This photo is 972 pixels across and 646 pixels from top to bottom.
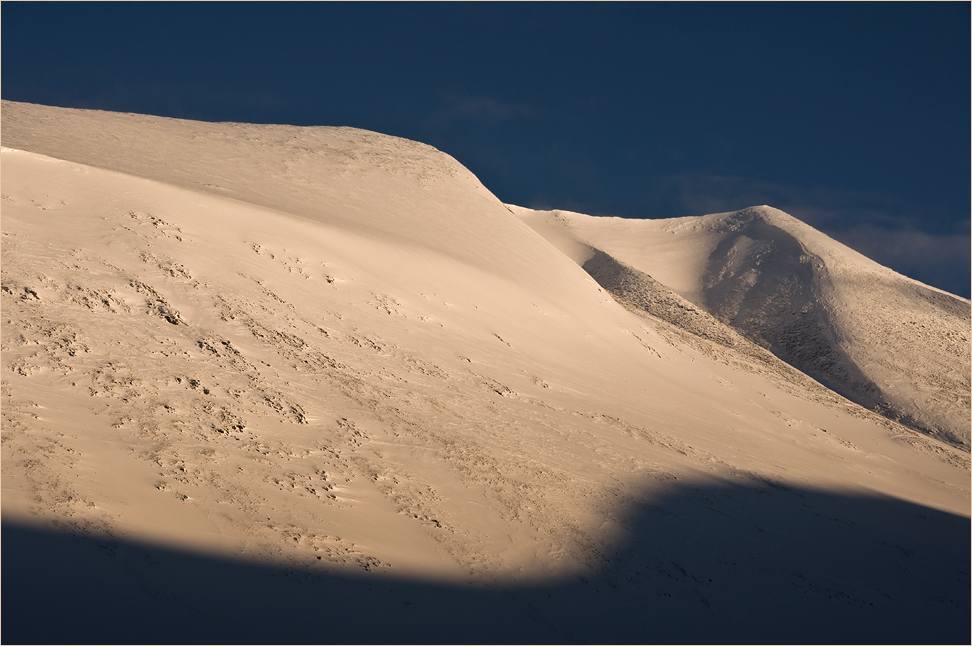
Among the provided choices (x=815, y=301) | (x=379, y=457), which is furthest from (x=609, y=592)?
(x=815, y=301)

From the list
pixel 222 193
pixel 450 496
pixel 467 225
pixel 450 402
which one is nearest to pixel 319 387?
pixel 450 402

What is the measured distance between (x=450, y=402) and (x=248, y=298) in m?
3.17

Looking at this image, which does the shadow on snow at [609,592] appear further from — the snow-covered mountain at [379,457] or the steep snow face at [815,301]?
the steep snow face at [815,301]

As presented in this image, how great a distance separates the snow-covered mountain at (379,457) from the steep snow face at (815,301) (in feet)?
16.1

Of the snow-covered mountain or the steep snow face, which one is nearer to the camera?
the snow-covered mountain

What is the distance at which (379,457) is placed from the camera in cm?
711

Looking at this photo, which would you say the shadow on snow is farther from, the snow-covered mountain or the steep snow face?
the steep snow face

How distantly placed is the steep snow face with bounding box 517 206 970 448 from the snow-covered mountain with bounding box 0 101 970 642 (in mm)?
4919

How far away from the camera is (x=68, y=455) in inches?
213

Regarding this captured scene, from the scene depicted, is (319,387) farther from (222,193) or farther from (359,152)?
(359,152)

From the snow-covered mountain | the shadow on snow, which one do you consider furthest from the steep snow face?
the shadow on snow

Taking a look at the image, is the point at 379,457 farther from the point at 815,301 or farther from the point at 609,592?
the point at 815,301

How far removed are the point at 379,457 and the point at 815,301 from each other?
24.0 meters

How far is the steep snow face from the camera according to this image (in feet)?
68.3
